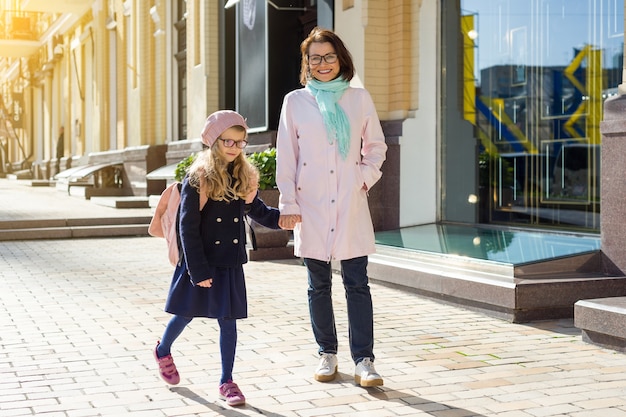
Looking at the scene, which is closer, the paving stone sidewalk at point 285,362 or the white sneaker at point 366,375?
the paving stone sidewalk at point 285,362

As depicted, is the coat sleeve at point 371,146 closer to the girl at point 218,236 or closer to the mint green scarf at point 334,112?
the mint green scarf at point 334,112

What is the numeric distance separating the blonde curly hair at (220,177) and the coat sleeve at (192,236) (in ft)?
0.20

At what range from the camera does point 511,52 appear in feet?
34.0

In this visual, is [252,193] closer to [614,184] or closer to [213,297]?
[213,297]

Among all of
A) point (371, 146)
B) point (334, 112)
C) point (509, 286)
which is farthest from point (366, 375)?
point (509, 286)

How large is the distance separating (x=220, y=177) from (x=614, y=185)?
12.9ft

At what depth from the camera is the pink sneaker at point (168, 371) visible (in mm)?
4773

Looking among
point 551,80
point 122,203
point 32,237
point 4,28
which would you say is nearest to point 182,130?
point 122,203

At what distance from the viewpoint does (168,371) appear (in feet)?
15.7

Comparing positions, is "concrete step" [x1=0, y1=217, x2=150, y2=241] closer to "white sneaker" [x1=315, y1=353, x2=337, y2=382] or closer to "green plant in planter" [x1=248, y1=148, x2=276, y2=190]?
"green plant in planter" [x1=248, y1=148, x2=276, y2=190]

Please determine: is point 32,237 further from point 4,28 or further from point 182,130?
point 4,28

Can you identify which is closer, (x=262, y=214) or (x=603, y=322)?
(x=262, y=214)

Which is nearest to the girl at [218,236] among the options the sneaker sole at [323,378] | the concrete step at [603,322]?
the sneaker sole at [323,378]

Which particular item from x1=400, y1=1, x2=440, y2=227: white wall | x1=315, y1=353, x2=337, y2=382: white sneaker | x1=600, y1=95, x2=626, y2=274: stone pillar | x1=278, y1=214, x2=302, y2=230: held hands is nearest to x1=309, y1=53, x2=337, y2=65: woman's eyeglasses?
x1=278, y1=214, x2=302, y2=230: held hands
